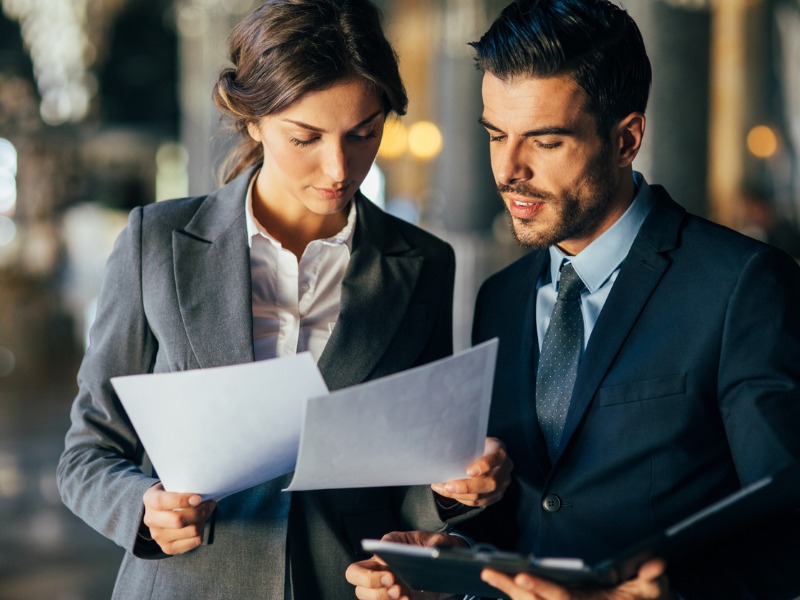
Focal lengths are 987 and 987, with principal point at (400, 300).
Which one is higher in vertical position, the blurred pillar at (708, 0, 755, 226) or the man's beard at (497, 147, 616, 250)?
the man's beard at (497, 147, 616, 250)

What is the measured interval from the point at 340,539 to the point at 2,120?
43.4 feet

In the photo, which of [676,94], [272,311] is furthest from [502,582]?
[676,94]

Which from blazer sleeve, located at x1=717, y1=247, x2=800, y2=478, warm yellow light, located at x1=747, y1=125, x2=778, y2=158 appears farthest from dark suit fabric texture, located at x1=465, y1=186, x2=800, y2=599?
warm yellow light, located at x1=747, y1=125, x2=778, y2=158

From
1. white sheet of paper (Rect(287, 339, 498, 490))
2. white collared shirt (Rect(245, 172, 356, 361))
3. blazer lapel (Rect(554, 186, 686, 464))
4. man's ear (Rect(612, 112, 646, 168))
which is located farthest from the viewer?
white collared shirt (Rect(245, 172, 356, 361))

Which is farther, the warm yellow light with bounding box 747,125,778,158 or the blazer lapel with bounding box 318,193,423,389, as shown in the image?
the warm yellow light with bounding box 747,125,778,158

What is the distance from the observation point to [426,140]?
13266mm

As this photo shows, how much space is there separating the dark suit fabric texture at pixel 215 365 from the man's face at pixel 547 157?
1.20 feet

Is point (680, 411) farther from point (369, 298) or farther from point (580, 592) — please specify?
point (369, 298)

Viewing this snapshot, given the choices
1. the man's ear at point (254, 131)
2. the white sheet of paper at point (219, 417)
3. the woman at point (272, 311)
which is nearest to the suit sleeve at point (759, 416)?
the woman at point (272, 311)

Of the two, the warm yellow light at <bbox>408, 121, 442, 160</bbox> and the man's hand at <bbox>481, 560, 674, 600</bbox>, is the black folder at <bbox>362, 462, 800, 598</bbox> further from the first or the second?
the warm yellow light at <bbox>408, 121, 442, 160</bbox>

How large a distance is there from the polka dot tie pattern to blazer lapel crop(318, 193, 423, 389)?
0.32m

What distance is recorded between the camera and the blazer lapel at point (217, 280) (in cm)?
183

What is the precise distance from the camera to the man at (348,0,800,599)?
1.56m

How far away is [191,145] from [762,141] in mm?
7090
